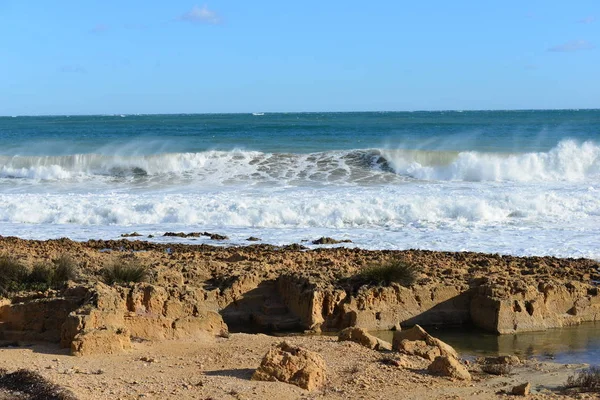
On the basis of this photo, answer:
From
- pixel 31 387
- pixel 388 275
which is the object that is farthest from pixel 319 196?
pixel 31 387

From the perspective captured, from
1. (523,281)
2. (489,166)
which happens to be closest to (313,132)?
(489,166)

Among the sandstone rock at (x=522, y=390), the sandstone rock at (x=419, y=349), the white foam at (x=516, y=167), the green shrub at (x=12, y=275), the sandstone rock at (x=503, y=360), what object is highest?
the white foam at (x=516, y=167)

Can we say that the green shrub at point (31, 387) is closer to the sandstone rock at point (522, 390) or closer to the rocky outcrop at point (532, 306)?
the sandstone rock at point (522, 390)

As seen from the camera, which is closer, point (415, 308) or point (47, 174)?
→ point (415, 308)

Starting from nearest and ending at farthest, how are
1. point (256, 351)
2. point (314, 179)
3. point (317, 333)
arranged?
point (256, 351) < point (317, 333) < point (314, 179)

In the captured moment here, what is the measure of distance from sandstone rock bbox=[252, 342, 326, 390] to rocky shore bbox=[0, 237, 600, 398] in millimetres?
97

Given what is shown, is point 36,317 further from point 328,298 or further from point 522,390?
point 522,390

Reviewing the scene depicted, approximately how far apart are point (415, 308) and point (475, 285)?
1.06m

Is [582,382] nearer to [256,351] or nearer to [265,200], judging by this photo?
[256,351]

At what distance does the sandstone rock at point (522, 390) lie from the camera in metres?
7.75

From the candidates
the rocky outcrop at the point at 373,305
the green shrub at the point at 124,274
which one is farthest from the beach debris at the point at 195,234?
the green shrub at the point at 124,274

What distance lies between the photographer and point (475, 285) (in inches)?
460

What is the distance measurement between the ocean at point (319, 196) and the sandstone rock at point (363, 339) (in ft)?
22.3

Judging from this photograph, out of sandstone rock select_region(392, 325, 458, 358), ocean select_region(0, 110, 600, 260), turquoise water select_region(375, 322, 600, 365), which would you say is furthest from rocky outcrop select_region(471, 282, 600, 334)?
ocean select_region(0, 110, 600, 260)
